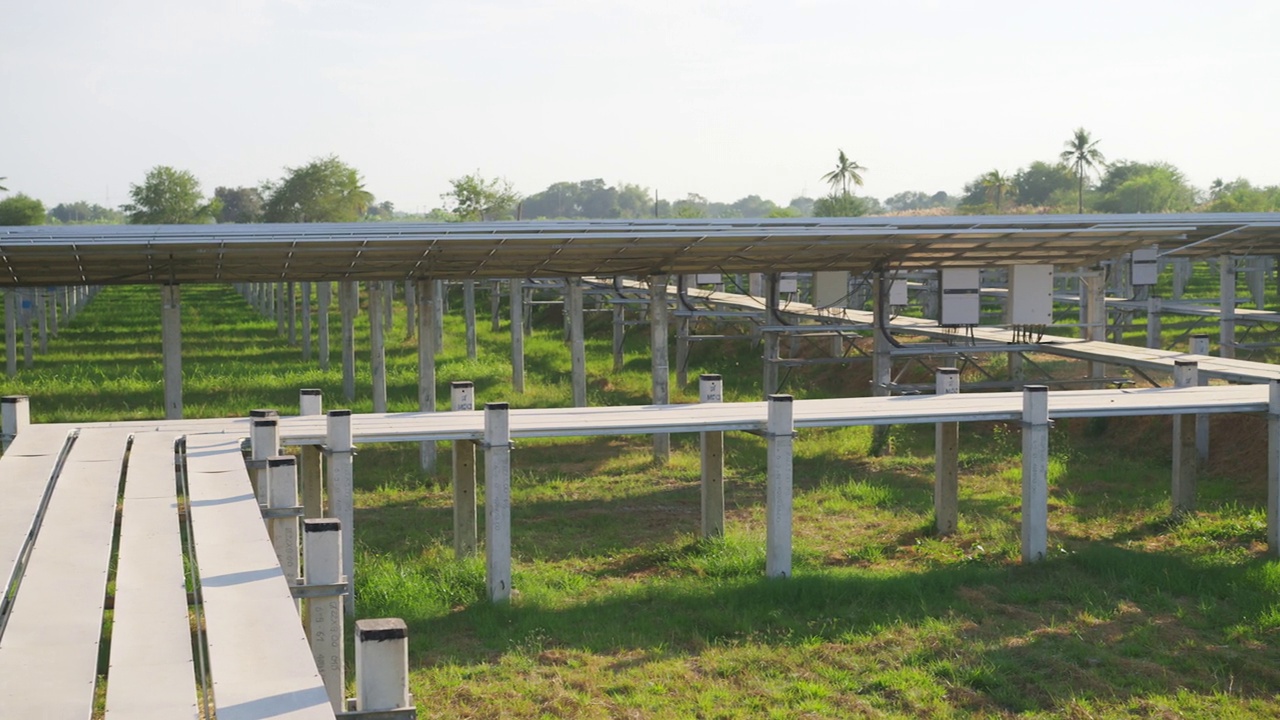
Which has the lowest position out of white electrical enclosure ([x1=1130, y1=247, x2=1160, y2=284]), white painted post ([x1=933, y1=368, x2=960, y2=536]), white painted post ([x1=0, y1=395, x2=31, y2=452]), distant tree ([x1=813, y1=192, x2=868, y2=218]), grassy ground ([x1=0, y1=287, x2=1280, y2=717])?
grassy ground ([x1=0, y1=287, x2=1280, y2=717])

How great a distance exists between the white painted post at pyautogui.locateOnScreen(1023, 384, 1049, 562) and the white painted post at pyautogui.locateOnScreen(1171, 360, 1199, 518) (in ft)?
11.0

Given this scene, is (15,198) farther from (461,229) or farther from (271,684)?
(271,684)

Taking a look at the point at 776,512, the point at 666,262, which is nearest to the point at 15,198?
the point at 666,262

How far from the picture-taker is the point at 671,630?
10109mm

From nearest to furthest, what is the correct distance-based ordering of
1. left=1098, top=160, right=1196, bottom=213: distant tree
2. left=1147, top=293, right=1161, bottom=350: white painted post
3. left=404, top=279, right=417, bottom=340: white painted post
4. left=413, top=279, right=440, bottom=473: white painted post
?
1. left=413, top=279, right=440, bottom=473: white painted post
2. left=1147, top=293, right=1161, bottom=350: white painted post
3. left=404, top=279, right=417, bottom=340: white painted post
4. left=1098, top=160, right=1196, bottom=213: distant tree

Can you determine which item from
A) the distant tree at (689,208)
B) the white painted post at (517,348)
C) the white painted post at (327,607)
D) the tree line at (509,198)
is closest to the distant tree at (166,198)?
the tree line at (509,198)

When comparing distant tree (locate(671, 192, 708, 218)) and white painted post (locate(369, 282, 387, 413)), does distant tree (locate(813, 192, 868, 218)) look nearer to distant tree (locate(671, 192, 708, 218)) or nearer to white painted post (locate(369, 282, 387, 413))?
distant tree (locate(671, 192, 708, 218))

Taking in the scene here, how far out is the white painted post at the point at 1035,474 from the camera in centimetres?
1190

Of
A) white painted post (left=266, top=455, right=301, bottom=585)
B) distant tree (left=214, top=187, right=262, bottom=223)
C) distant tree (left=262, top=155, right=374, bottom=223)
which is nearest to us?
white painted post (left=266, top=455, right=301, bottom=585)

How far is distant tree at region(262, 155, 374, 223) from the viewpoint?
6228 centimetres

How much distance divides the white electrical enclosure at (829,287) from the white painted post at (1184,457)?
7176mm

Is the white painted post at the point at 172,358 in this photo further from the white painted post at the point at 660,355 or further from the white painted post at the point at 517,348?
the white painted post at the point at 517,348

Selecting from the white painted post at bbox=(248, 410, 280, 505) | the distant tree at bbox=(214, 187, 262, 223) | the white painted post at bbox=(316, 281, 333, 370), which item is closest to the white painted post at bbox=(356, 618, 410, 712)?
the white painted post at bbox=(248, 410, 280, 505)

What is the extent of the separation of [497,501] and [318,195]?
54816mm
